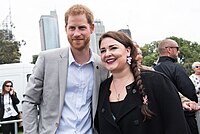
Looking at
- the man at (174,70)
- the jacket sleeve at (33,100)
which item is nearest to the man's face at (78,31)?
the jacket sleeve at (33,100)

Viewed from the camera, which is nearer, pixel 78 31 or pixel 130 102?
pixel 130 102

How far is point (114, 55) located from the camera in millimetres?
2502

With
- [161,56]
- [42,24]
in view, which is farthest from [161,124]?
[42,24]

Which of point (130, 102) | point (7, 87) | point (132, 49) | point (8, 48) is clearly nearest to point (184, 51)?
point (8, 48)

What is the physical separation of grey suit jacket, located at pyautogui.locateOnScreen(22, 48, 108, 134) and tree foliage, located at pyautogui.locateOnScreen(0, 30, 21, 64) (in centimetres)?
3076

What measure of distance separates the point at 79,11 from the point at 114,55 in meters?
0.46

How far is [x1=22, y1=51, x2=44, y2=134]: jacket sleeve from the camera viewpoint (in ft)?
8.44

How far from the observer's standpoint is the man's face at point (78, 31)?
2.56 meters

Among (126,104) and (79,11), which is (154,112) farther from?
(79,11)

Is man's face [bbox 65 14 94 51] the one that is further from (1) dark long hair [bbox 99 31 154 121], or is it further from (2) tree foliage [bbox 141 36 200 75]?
(2) tree foliage [bbox 141 36 200 75]

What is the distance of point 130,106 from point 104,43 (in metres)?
0.57

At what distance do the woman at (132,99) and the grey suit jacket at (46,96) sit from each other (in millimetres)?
195

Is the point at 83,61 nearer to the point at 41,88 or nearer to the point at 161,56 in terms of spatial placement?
the point at 41,88

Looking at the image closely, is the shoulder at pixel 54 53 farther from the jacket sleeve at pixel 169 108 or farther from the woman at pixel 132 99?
the jacket sleeve at pixel 169 108
